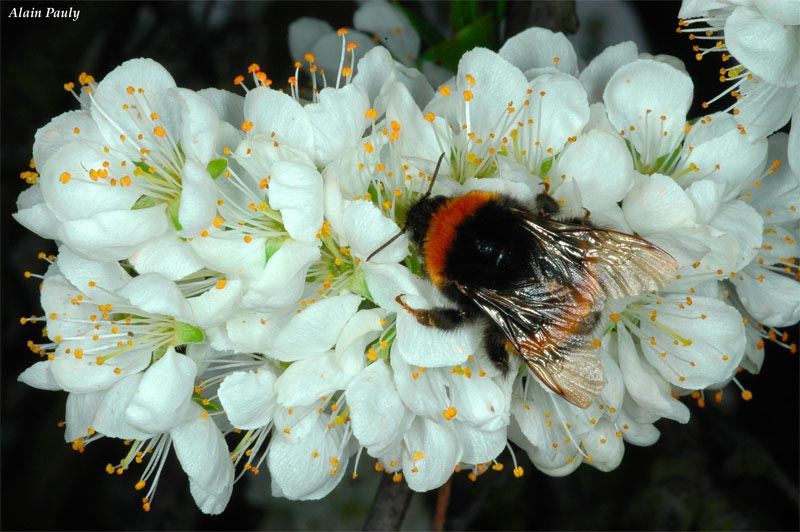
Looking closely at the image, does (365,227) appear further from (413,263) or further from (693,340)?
(693,340)

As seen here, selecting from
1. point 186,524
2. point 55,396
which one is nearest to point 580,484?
point 186,524

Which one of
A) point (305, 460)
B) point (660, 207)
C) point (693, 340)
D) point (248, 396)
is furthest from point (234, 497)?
point (660, 207)

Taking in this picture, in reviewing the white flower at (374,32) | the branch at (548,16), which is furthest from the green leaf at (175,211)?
the branch at (548,16)

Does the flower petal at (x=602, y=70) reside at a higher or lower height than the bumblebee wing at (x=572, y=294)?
higher

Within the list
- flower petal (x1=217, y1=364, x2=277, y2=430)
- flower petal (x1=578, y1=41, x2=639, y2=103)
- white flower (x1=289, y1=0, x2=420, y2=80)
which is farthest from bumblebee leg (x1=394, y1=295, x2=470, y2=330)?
white flower (x1=289, y1=0, x2=420, y2=80)

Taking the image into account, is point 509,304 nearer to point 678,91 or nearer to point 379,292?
point 379,292

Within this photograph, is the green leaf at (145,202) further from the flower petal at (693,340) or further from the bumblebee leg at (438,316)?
the flower petal at (693,340)
